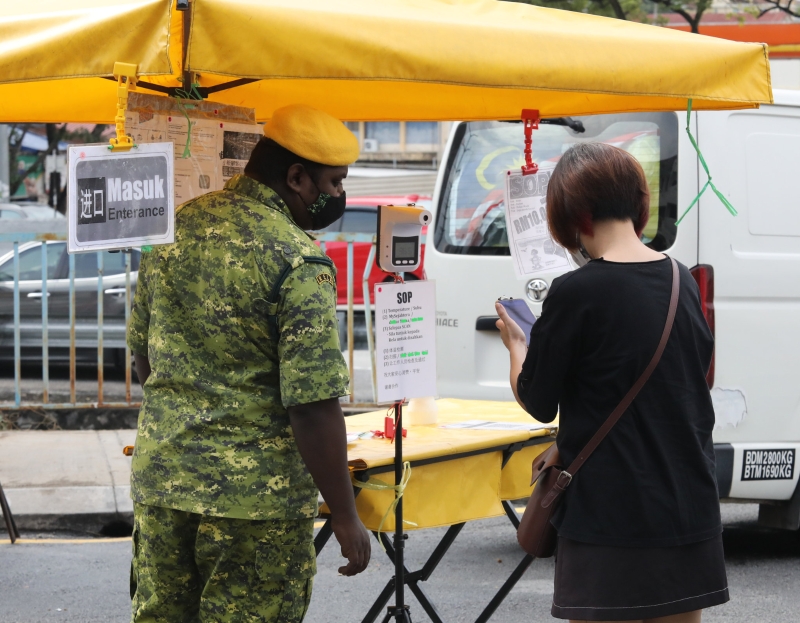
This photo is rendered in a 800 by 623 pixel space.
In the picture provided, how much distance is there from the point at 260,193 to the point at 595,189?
0.79 m

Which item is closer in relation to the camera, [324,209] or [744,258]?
[324,209]

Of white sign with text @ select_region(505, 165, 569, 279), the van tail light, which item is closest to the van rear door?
the van tail light

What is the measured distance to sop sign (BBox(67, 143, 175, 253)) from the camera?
2.27 m

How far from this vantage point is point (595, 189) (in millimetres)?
2480

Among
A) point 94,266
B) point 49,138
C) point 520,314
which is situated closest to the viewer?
point 520,314

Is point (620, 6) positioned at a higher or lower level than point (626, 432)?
higher

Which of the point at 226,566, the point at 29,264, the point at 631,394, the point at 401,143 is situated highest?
the point at 401,143

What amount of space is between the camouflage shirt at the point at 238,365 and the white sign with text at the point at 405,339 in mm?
684

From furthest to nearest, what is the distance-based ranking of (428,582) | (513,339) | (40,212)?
(40,212)
(428,582)
(513,339)

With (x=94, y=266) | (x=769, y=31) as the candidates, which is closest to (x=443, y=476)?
(x=94, y=266)

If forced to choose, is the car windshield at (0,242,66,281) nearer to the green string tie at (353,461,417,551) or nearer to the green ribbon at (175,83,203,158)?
the green ribbon at (175,83,203,158)

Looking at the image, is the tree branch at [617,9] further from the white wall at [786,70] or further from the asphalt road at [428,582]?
the asphalt road at [428,582]

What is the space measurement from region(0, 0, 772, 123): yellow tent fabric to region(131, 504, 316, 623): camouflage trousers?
102 cm

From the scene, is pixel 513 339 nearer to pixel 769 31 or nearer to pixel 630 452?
pixel 630 452
